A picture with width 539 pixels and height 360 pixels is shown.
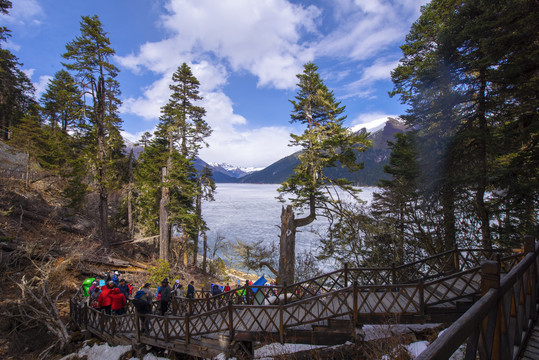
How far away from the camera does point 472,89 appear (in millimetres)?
10672

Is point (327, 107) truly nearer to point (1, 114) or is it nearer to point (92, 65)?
point (92, 65)

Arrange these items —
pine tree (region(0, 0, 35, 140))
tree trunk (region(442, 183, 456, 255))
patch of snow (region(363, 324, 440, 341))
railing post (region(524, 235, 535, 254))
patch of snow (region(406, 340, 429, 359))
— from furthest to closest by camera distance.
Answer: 1. pine tree (region(0, 0, 35, 140))
2. tree trunk (region(442, 183, 456, 255))
3. patch of snow (region(363, 324, 440, 341))
4. patch of snow (region(406, 340, 429, 359))
5. railing post (region(524, 235, 535, 254))

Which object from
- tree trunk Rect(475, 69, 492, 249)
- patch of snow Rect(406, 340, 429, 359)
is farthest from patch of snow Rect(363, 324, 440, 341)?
tree trunk Rect(475, 69, 492, 249)

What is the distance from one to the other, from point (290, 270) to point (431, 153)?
969cm

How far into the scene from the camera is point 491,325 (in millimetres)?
2066

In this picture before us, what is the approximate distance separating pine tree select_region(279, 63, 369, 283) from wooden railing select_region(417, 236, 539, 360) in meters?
10.9

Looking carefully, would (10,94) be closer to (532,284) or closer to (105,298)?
(105,298)

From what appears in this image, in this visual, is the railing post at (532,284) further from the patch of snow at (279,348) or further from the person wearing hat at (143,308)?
the person wearing hat at (143,308)

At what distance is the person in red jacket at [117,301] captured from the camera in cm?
947

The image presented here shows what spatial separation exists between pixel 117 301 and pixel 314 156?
11.6m

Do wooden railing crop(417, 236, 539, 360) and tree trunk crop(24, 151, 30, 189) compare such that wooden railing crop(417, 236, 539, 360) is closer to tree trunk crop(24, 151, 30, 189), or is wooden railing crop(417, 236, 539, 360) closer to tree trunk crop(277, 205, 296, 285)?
tree trunk crop(277, 205, 296, 285)

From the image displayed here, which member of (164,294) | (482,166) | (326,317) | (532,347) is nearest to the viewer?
(532,347)

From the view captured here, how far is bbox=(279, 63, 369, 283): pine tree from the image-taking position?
1380 centimetres

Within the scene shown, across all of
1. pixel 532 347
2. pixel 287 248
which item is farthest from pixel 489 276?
pixel 287 248
